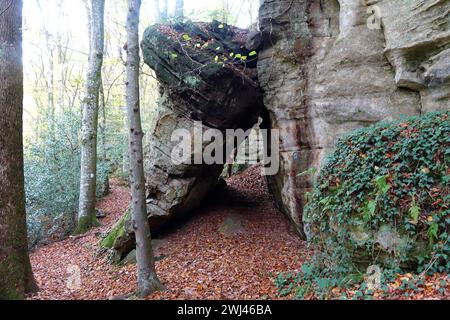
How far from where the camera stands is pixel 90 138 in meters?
11.6

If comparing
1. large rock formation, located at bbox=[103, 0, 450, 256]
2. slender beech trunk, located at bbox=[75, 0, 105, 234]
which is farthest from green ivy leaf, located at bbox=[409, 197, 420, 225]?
slender beech trunk, located at bbox=[75, 0, 105, 234]

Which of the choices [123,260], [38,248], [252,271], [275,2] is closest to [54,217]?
[38,248]

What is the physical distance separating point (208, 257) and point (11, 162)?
4.82 metres

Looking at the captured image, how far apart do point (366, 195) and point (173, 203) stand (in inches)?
216

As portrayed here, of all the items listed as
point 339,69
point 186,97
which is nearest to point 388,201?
point 339,69

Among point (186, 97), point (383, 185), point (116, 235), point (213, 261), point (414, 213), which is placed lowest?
point (213, 261)

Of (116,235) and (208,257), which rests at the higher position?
(116,235)

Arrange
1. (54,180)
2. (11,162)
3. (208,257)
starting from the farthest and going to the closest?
(54,180) → (208,257) → (11,162)

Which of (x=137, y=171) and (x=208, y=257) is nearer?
(x=137, y=171)

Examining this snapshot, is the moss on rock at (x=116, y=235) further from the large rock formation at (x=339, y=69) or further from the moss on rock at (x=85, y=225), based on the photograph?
the large rock formation at (x=339, y=69)

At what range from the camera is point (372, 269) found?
4930 mm

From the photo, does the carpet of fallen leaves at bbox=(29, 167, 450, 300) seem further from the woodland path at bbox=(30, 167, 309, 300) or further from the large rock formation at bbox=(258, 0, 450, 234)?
the large rock formation at bbox=(258, 0, 450, 234)

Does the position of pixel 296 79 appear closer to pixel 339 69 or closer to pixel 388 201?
pixel 339 69

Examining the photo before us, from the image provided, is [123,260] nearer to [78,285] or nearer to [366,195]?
[78,285]
